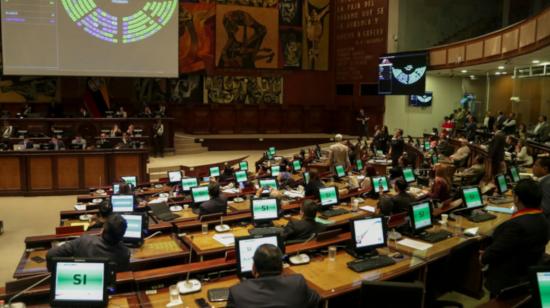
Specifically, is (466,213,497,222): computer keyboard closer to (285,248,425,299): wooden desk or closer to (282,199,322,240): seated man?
(285,248,425,299): wooden desk

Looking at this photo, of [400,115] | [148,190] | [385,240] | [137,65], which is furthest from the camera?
[400,115]

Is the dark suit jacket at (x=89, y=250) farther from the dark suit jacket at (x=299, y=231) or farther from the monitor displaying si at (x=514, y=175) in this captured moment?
the monitor displaying si at (x=514, y=175)

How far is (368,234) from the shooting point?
5.41 meters

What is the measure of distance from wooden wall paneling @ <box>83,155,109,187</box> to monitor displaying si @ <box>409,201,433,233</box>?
10.3 metres

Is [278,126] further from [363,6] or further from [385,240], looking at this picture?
[385,240]

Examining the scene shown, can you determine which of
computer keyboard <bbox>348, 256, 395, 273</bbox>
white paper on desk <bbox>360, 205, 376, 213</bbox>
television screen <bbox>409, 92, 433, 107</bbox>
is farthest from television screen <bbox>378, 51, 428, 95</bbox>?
computer keyboard <bbox>348, 256, 395, 273</bbox>

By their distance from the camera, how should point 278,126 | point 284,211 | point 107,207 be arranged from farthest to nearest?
point 278,126
point 284,211
point 107,207

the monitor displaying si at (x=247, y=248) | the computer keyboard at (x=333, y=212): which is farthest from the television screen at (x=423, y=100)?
the monitor displaying si at (x=247, y=248)

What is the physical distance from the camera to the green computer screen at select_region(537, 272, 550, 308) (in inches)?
138

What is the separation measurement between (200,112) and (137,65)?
4.96 metres

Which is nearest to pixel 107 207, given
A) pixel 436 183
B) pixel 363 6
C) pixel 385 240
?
pixel 385 240

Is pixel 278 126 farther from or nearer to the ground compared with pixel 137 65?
nearer to the ground

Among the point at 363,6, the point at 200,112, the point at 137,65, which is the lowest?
the point at 200,112

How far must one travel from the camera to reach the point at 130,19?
17562 mm
